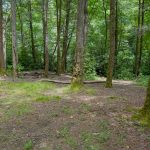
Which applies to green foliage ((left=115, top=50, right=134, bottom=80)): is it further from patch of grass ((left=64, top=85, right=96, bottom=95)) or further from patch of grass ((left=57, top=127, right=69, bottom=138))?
patch of grass ((left=57, top=127, right=69, bottom=138))

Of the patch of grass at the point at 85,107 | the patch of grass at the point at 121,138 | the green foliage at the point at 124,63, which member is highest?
the green foliage at the point at 124,63

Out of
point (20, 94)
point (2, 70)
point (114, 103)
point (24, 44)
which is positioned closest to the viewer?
point (114, 103)

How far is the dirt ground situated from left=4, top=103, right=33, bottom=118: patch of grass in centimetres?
18

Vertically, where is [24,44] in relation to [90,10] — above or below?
below

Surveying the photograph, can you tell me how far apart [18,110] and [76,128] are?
2.55 meters

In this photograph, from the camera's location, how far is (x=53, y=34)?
2973cm

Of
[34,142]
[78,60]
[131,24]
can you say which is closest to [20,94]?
[78,60]

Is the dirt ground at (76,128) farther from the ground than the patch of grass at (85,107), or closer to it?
closer to it

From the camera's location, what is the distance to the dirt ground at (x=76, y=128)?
20.9 feet

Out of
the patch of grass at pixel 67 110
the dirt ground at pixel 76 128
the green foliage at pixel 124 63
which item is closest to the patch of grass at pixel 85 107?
the dirt ground at pixel 76 128

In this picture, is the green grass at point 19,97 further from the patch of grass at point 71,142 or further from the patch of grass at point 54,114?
the patch of grass at point 71,142

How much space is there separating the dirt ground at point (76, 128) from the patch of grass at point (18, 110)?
0.60 ft

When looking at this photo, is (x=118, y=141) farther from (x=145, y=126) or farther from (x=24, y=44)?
(x=24, y=44)

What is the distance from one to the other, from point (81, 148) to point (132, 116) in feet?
7.03
